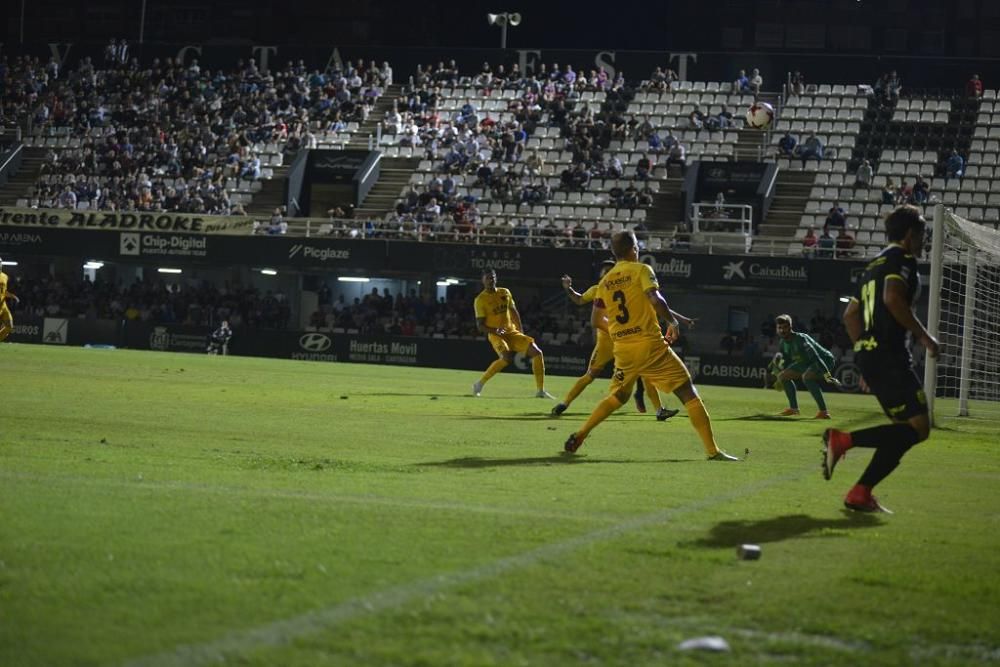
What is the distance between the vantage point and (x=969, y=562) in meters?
6.61

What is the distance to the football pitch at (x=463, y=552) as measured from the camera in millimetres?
4547

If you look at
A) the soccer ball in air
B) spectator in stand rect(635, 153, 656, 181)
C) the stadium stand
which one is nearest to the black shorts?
the stadium stand

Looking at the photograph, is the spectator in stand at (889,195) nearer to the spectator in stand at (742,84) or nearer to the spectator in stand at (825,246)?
the spectator in stand at (825,246)

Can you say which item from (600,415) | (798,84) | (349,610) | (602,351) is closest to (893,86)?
(798,84)

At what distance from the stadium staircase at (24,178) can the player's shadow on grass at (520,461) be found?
40.9m

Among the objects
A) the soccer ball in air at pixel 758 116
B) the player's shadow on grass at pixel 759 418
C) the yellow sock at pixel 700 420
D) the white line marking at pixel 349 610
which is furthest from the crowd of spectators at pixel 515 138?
the white line marking at pixel 349 610

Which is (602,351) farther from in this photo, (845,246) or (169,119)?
(169,119)

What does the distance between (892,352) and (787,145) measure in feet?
121

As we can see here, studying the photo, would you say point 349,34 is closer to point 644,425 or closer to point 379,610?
point 644,425

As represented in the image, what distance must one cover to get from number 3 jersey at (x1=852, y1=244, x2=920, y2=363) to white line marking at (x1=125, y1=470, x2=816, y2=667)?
89.6 inches

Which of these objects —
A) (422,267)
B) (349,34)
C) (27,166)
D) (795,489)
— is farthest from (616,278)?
(349,34)

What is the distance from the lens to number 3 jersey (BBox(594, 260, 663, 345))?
11.8m

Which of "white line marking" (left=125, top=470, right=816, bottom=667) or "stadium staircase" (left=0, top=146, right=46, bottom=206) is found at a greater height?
"stadium staircase" (left=0, top=146, right=46, bottom=206)

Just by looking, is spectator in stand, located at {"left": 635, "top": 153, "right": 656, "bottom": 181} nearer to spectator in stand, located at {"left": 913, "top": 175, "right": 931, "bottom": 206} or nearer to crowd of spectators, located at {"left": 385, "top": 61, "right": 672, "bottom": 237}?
crowd of spectators, located at {"left": 385, "top": 61, "right": 672, "bottom": 237}
